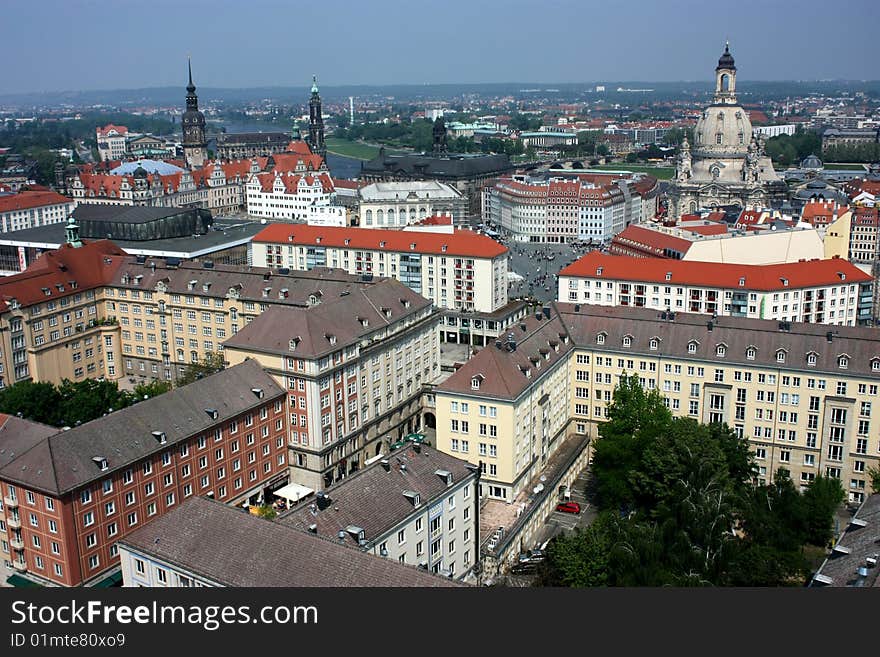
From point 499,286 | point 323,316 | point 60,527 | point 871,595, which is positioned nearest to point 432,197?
point 499,286

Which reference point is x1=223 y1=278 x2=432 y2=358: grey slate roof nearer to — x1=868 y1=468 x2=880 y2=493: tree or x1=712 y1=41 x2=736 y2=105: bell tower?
x1=868 y1=468 x2=880 y2=493: tree

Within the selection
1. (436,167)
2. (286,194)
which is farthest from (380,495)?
(436,167)

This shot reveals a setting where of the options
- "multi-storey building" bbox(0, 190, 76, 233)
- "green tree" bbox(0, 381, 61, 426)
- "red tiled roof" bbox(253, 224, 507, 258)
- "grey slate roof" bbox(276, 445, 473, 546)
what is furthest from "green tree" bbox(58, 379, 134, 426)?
"multi-storey building" bbox(0, 190, 76, 233)

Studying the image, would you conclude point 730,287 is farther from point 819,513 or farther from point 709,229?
point 819,513

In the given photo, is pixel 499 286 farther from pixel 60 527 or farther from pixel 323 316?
pixel 60 527

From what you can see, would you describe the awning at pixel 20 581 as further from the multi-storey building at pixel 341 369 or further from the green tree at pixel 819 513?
the green tree at pixel 819 513
